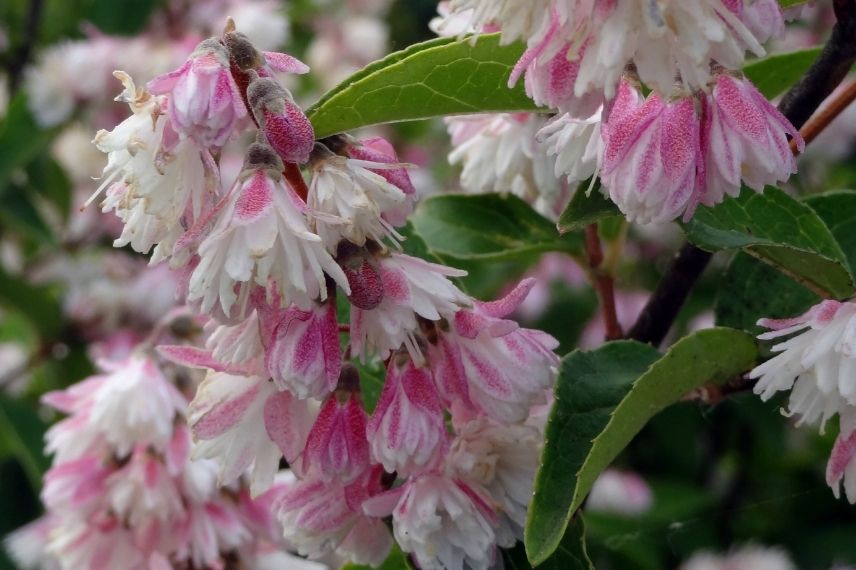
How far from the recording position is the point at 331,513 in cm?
89

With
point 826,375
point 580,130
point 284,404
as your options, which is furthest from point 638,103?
point 284,404

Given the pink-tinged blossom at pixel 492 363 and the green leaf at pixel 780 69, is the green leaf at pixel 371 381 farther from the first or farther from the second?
the green leaf at pixel 780 69

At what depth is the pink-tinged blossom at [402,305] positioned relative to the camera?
31.1 inches

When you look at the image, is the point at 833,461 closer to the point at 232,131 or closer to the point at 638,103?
the point at 638,103

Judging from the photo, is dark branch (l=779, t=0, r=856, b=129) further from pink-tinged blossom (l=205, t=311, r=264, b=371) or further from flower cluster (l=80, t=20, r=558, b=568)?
pink-tinged blossom (l=205, t=311, r=264, b=371)

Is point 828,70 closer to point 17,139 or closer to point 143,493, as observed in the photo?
point 143,493

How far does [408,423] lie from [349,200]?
17 cm

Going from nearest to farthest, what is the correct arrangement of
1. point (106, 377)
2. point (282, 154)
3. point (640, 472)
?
point (282, 154), point (106, 377), point (640, 472)

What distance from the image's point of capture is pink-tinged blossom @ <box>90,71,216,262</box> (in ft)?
2.54

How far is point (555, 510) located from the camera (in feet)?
2.65

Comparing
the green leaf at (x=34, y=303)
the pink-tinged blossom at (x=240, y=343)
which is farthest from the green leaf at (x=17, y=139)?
the pink-tinged blossom at (x=240, y=343)

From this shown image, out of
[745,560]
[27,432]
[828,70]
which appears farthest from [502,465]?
[745,560]

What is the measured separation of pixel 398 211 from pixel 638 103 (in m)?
0.19

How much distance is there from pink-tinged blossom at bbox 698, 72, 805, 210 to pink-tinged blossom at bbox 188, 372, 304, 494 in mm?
364
